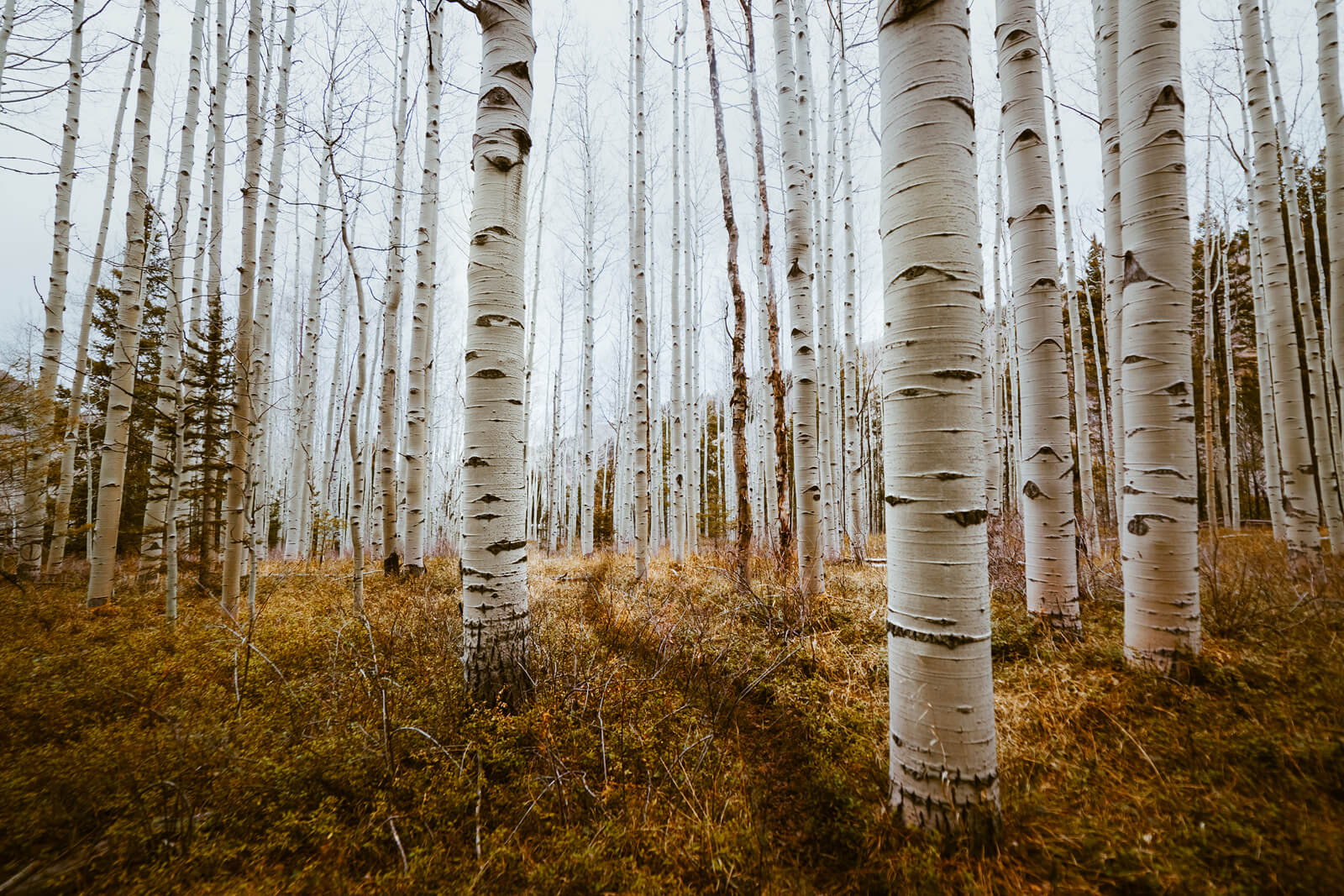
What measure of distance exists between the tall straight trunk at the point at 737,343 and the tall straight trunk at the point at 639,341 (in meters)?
1.02

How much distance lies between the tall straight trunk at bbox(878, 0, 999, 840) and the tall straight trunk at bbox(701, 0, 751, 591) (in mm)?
4034

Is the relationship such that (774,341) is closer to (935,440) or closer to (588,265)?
(935,440)

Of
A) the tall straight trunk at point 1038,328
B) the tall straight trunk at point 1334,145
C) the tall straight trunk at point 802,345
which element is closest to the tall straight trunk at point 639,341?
the tall straight trunk at point 802,345

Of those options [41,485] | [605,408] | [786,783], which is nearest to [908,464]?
[786,783]

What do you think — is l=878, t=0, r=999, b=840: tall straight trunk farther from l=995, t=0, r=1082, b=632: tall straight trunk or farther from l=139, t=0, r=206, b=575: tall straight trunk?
l=139, t=0, r=206, b=575: tall straight trunk

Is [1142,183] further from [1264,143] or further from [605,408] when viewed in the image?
[605,408]

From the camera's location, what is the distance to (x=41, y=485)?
5164mm

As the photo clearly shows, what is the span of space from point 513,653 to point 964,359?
2.50m

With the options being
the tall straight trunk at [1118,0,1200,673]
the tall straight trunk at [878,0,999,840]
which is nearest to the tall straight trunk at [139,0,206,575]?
the tall straight trunk at [878,0,999,840]

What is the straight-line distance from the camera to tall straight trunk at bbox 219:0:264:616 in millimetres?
4215

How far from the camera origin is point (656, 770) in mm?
2135

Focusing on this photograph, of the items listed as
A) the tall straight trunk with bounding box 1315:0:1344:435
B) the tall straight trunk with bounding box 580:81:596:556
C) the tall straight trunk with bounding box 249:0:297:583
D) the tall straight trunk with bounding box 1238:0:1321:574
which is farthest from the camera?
the tall straight trunk with bounding box 580:81:596:556

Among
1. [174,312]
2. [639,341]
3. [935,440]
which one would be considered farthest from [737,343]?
[174,312]

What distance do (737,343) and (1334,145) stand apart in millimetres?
6631
